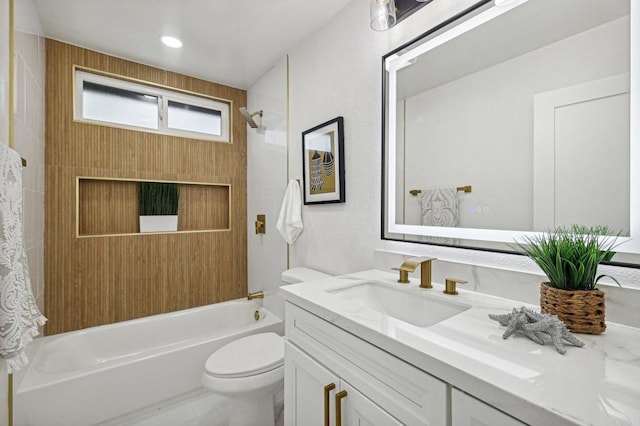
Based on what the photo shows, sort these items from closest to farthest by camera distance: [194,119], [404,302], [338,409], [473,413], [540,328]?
1. [473,413]
2. [540,328]
3. [338,409]
4. [404,302]
5. [194,119]

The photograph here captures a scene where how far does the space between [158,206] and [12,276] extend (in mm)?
1505

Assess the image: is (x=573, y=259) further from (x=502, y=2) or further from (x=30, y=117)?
(x=30, y=117)

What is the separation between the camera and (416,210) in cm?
133

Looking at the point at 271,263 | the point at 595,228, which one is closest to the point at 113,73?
the point at 271,263

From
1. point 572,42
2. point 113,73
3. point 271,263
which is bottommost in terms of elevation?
point 271,263

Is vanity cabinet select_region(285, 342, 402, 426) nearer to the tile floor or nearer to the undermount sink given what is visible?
the undermount sink

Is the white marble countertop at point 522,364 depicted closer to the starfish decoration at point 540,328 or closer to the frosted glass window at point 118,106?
the starfish decoration at point 540,328

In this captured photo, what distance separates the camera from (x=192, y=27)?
1.94 meters

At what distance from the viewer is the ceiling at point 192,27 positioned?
1.74m

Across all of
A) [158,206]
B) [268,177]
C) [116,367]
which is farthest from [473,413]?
[158,206]

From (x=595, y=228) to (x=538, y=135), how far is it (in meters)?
0.33

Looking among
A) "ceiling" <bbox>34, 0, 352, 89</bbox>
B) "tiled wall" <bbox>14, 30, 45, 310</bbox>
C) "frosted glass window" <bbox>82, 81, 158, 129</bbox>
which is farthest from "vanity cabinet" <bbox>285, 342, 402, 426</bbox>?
"frosted glass window" <bbox>82, 81, 158, 129</bbox>

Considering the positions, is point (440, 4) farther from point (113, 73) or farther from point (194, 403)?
point (194, 403)

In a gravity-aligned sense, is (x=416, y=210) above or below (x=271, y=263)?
above
